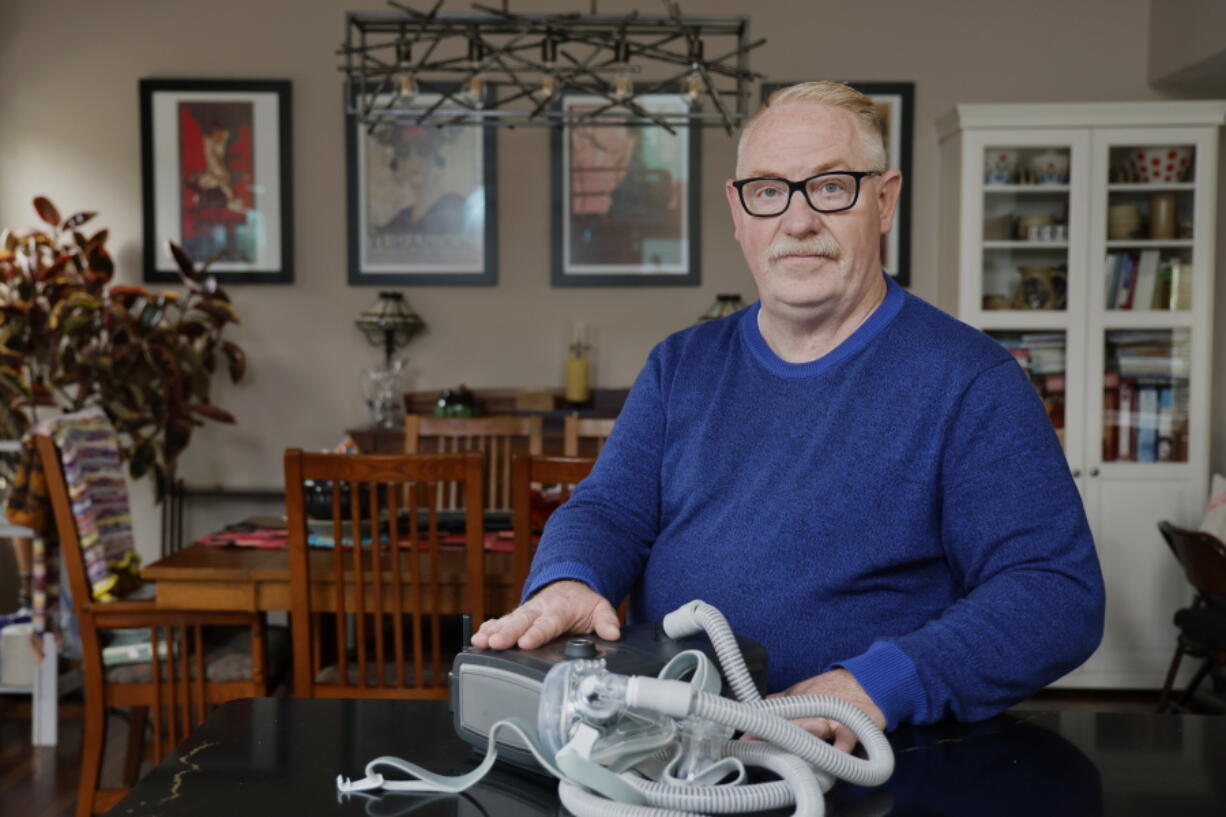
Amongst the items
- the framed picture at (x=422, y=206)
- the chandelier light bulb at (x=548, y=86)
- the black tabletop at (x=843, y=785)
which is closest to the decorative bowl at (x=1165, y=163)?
the chandelier light bulb at (x=548, y=86)

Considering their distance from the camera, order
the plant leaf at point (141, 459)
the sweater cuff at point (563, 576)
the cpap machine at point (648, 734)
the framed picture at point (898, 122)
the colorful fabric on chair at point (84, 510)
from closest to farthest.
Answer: the cpap machine at point (648, 734) → the sweater cuff at point (563, 576) → the colorful fabric on chair at point (84, 510) → the plant leaf at point (141, 459) → the framed picture at point (898, 122)

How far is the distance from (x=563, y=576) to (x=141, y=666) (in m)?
1.85

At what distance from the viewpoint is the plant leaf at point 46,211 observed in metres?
4.30

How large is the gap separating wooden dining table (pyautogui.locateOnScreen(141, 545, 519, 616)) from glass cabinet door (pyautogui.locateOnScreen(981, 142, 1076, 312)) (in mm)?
2385

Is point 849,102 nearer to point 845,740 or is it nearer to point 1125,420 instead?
point 845,740

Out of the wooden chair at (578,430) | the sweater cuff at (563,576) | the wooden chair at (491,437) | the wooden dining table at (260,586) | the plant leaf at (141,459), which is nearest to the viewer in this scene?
the sweater cuff at (563,576)

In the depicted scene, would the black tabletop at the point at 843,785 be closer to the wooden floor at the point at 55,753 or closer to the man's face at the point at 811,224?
the man's face at the point at 811,224

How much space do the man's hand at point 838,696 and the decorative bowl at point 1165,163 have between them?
143 inches

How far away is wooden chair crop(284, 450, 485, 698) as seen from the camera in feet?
7.71

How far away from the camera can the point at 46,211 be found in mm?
4324

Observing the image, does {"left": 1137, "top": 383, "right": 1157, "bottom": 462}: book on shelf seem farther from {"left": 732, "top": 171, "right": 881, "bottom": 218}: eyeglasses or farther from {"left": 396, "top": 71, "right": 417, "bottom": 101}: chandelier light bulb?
{"left": 732, "top": 171, "right": 881, "bottom": 218}: eyeglasses

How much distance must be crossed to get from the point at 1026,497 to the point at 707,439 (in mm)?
357

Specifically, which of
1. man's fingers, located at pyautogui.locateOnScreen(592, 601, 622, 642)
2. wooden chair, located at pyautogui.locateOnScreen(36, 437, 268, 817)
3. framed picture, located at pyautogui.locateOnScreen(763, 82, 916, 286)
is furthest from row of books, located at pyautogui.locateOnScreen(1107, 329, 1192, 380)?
man's fingers, located at pyautogui.locateOnScreen(592, 601, 622, 642)

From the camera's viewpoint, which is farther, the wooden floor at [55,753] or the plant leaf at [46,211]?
the plant leaf at [46,211]
